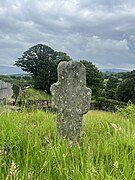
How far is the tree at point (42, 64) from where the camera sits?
2648 inches

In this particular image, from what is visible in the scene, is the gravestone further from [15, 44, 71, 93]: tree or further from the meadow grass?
[15, 44, 71, 93]: tree

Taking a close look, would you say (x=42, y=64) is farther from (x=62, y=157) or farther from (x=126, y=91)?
(x=62, y=157)

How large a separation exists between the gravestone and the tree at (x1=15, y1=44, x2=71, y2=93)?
193ft

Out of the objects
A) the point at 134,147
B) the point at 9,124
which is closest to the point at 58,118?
the point at 9,124

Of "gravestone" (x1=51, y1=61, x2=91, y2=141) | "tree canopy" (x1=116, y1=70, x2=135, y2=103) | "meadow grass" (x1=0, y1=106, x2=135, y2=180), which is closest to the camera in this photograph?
"meadow grass" (x1=0, y1=106, x2=135, y2=180)

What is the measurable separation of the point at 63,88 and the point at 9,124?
151 centimetres

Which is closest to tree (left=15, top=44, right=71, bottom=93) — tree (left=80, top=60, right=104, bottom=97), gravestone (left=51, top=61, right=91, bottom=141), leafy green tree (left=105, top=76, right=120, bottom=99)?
tree (left=80, top=60, right=104, bottom=97)

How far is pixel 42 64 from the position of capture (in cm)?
7150

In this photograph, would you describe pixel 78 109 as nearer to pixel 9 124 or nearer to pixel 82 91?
pixel 82 91

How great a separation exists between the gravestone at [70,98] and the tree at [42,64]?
58.9 meters

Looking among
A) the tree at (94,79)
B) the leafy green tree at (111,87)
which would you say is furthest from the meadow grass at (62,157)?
the tree at (94,79)

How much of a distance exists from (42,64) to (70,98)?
217 feet

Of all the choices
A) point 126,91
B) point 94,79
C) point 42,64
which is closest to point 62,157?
point 126,91

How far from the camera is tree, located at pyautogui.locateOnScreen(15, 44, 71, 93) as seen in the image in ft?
221
